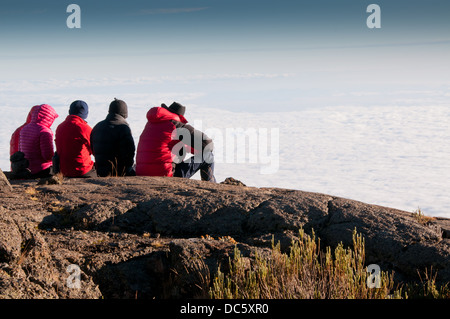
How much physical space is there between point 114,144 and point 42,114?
1.89m

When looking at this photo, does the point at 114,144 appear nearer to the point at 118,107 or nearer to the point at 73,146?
the point at 118,107

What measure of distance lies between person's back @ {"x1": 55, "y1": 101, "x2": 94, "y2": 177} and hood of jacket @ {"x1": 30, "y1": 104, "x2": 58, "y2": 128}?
55 cm

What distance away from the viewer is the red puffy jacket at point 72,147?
1046 cm

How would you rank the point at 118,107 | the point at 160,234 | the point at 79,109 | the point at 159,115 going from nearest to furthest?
the point at 160,234 < the point at 159,115 < the point at 118,107 < the point at 79,109

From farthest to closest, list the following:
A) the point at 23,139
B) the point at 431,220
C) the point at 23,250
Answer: the point at 23,139 → the point at 431,220 → the point at 23,250

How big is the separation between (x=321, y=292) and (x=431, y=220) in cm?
353

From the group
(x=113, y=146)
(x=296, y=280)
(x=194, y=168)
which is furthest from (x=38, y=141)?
(x=296, y=280)

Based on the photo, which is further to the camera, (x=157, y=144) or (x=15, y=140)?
(x=15, y=140)

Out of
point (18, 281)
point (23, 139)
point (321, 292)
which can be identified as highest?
point (23, 139)

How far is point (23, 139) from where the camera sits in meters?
10.8

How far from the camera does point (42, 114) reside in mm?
10859

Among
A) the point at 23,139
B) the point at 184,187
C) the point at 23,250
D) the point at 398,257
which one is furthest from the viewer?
the point at 23,139

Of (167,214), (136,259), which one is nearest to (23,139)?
(167,214)
